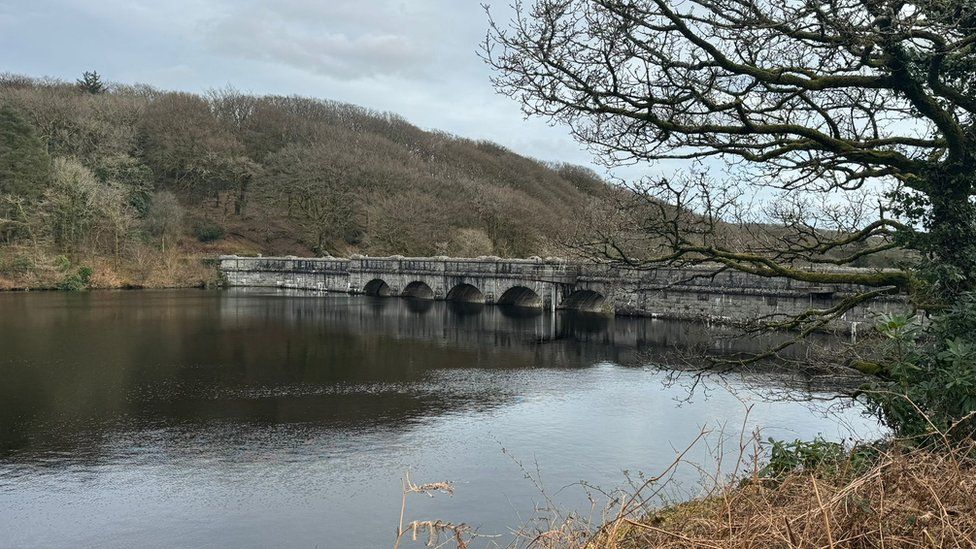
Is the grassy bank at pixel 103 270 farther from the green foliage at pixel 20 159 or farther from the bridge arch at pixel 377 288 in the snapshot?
the bridge arch at pixel 377 288

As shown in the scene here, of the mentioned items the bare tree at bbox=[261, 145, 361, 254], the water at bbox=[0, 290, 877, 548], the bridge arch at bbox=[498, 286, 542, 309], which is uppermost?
the bare tree at bbox=[261, 145, 361, 254]

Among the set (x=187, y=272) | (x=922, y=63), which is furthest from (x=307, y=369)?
(x=187, y=272)

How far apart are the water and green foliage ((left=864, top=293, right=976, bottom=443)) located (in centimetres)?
127

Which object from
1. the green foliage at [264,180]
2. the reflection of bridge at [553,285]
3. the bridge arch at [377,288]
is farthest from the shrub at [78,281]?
the bridge arch at [377,288]

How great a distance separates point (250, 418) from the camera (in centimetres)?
1552

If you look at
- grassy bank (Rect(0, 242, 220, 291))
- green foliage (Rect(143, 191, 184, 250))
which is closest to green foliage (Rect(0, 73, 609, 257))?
green foliage (Rect(143, 191, 184, 250))

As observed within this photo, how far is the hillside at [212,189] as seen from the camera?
5260 centimetres

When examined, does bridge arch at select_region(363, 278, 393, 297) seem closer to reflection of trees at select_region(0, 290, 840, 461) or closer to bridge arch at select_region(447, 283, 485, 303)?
bridge arch at select_region(447, 283, 485, 303)

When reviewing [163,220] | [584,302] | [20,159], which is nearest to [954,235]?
[584,302]

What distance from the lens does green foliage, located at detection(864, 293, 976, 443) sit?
573 cm

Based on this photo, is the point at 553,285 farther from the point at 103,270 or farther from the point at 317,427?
the point at 103,270

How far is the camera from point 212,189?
75.8 meters

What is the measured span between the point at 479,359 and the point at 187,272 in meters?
42.8

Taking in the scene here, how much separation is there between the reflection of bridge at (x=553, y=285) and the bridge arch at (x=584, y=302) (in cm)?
6
